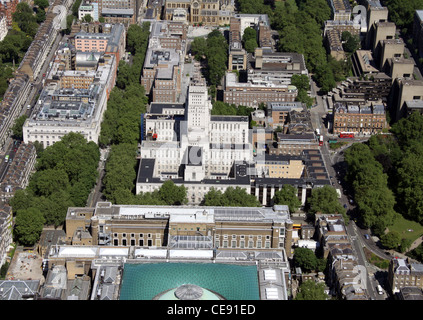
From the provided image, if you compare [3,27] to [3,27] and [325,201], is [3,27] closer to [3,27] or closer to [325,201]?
[3,27]

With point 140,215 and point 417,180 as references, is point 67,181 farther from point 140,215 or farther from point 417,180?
point 417,180

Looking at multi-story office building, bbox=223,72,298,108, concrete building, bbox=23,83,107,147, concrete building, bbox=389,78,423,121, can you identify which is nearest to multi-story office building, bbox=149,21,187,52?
multi-story office building, bbox=223,72,298,108

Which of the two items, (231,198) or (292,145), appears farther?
(292,145)

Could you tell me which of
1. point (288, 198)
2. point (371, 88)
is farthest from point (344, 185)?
point (371, 88)

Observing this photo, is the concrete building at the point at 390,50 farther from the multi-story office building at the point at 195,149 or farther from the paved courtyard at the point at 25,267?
the paved courtyard at the point at 25,267

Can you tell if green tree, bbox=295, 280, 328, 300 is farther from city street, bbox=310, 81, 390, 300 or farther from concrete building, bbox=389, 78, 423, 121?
concrete building, bbox=389, 78, 423, 121
